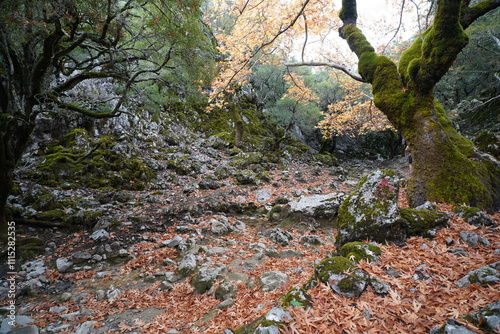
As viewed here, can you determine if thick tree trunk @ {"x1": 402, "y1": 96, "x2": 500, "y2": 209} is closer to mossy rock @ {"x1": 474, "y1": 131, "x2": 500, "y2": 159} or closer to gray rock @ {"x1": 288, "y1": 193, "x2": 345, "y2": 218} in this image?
mossy rock @ {"x1": 474, "y1": 131, "x2": 500, "y2": 159}

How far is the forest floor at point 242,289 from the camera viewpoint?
2051 mm

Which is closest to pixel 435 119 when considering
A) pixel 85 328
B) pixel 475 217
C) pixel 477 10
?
pixel 477 10

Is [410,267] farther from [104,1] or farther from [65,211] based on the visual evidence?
[65,211]

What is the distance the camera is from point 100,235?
5.70 metres

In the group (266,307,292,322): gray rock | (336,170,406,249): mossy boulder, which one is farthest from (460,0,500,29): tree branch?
(266,307,292,322): gray rock

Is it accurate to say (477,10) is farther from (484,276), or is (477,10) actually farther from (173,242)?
(173,242)

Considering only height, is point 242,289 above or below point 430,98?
below

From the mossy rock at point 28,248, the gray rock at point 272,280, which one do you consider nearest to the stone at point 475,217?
the gray rock at point 272,280

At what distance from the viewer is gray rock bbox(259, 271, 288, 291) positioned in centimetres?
352

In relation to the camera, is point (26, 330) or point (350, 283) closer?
point (350, 283)

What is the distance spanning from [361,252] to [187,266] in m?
3.19

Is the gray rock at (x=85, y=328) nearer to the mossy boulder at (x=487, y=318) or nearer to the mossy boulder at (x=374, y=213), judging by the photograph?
the mossy boulder at (x=374, y=213)

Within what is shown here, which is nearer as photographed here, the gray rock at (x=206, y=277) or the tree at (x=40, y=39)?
the gray rock at (x=206, y=277)

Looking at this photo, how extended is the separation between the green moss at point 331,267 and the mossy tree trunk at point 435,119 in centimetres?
368
